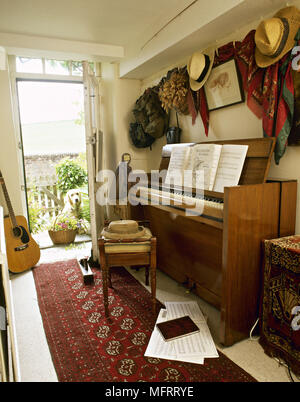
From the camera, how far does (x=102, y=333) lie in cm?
203

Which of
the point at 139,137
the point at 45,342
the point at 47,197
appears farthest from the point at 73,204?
the point at 45,342

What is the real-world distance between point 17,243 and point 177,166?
1.86m

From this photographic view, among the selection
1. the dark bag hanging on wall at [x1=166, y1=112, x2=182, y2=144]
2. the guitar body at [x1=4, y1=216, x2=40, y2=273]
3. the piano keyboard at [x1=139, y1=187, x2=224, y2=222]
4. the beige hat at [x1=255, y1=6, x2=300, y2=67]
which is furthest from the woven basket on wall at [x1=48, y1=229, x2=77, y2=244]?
the beige hat at [x1=255, y1=6, x2=300, y2=67]

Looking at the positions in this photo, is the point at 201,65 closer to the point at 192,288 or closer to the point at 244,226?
the point at 244,226

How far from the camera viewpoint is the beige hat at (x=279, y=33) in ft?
5.61

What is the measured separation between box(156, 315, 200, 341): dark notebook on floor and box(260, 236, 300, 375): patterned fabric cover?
0.45 meters

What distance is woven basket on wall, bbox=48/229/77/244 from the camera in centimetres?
418

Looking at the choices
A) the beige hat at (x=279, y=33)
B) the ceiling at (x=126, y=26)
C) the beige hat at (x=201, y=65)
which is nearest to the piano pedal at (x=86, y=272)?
the beige hat at (x=201, y=65)

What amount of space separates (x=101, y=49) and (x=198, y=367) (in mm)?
3221

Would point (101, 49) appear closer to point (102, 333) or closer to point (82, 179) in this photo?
point (82, 179)

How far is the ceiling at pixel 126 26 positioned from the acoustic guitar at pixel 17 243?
4.93ft

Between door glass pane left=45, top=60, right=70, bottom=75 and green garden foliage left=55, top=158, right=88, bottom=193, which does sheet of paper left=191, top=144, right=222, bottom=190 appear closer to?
door glass pane left=45, top=60, right=70, bottom=75

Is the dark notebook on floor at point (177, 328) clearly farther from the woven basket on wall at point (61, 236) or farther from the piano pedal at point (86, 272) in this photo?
the woven basket on wall at point (61, 236)
